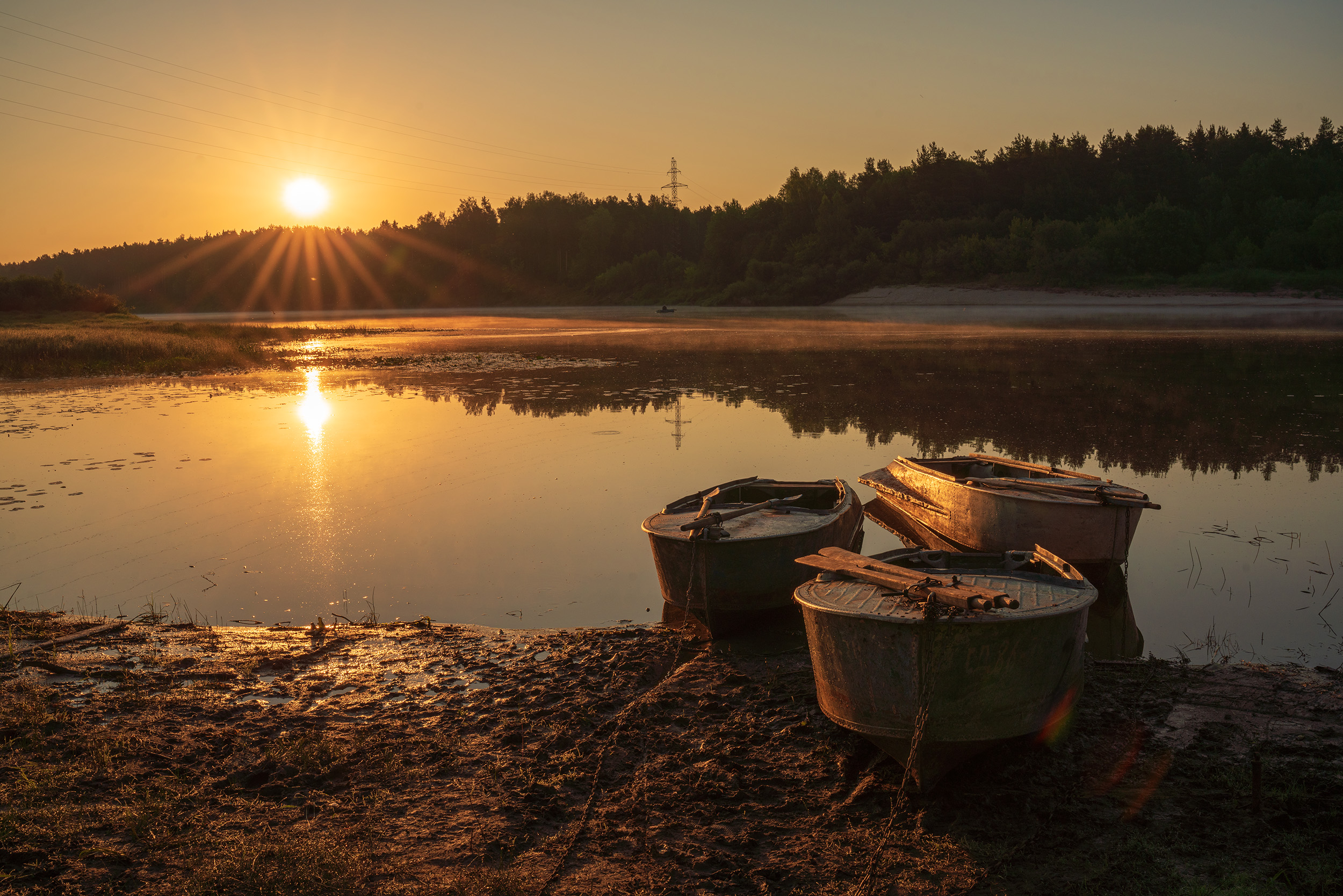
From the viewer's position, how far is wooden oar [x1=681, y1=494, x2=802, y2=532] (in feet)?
26.1

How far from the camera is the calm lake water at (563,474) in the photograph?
881 cm

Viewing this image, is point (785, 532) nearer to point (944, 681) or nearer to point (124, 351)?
point (944, 681)

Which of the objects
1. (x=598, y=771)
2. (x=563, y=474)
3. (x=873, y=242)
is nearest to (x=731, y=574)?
(x=598, y=771)

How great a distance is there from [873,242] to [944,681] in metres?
95.2

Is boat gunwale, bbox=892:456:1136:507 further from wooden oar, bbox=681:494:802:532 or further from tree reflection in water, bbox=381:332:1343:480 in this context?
tree reflection in water, bbox=381:332:1343:480

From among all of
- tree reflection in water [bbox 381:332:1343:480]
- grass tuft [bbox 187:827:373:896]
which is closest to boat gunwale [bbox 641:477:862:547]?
grass tuft [bbox 187:827:373:896]

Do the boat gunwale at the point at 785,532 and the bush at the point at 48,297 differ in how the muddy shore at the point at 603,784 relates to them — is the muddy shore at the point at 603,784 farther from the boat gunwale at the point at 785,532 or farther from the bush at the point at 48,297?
the bush at the point at 48,297

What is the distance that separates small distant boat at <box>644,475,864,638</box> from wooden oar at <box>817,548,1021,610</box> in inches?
36.9

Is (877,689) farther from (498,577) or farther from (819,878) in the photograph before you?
(498,577)

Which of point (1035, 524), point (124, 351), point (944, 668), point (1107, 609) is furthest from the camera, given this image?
point (124, 351)

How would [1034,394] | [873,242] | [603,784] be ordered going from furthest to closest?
[873,242], [1034,394], [603,784]

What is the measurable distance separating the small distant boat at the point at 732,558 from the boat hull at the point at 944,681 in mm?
2330

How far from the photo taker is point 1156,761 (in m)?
5.36

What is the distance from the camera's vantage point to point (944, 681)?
5031 millimetres
